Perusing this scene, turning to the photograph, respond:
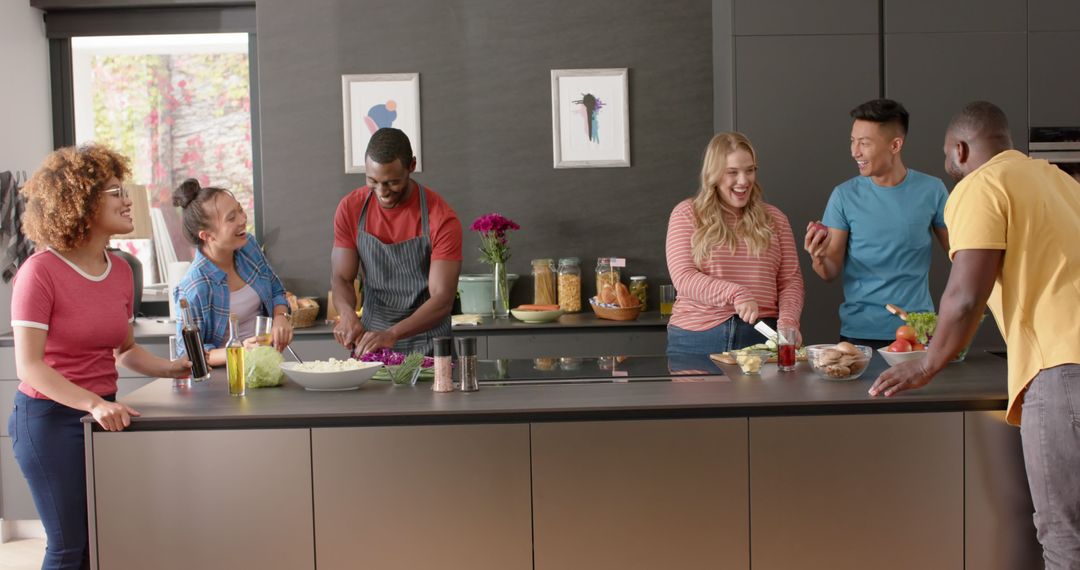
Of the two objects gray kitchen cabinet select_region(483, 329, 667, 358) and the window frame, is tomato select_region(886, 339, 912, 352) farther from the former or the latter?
the window frame

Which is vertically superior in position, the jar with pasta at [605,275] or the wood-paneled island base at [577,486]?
the jar with pasta at [605,275]

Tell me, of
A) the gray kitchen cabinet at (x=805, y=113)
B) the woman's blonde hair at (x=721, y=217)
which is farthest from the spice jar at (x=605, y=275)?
the woman's blonde hair at (x=721, y=217)

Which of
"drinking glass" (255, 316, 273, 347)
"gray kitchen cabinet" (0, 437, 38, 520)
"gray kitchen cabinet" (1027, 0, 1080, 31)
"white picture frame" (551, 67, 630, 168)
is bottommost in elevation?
"gray kitchen cabinet" (0, 437, 38, 520)

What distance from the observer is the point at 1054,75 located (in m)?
4.50

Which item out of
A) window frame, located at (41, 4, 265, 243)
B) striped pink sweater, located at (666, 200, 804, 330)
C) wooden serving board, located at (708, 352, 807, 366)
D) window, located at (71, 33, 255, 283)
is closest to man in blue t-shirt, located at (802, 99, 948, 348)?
striped pink sweater, located at (666, 200, 804, 330)

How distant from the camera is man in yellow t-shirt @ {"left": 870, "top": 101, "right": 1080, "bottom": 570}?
2324 millimetres

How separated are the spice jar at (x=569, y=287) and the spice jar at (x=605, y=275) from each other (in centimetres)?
10

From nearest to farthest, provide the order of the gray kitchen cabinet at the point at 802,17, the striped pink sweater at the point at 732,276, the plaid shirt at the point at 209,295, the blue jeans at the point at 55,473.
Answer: the blue jeans at the point at 55,473 < the plaid shirt at the point at 209,295 < the striped pink sweater at the point at 732,276 < the gray kitchen cabinet at the point at 802,17

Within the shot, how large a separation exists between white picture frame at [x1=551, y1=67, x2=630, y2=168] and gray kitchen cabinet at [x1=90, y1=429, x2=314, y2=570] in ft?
9.18

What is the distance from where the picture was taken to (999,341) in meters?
4.58

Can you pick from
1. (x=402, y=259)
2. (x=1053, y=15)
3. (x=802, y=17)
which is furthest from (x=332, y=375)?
(x=1053, y=15)

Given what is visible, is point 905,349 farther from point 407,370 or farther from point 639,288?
point 639,288

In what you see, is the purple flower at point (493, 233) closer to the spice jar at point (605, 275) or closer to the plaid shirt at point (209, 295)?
the spice jar at point (605, 275)

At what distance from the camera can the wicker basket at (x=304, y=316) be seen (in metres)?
4.68
